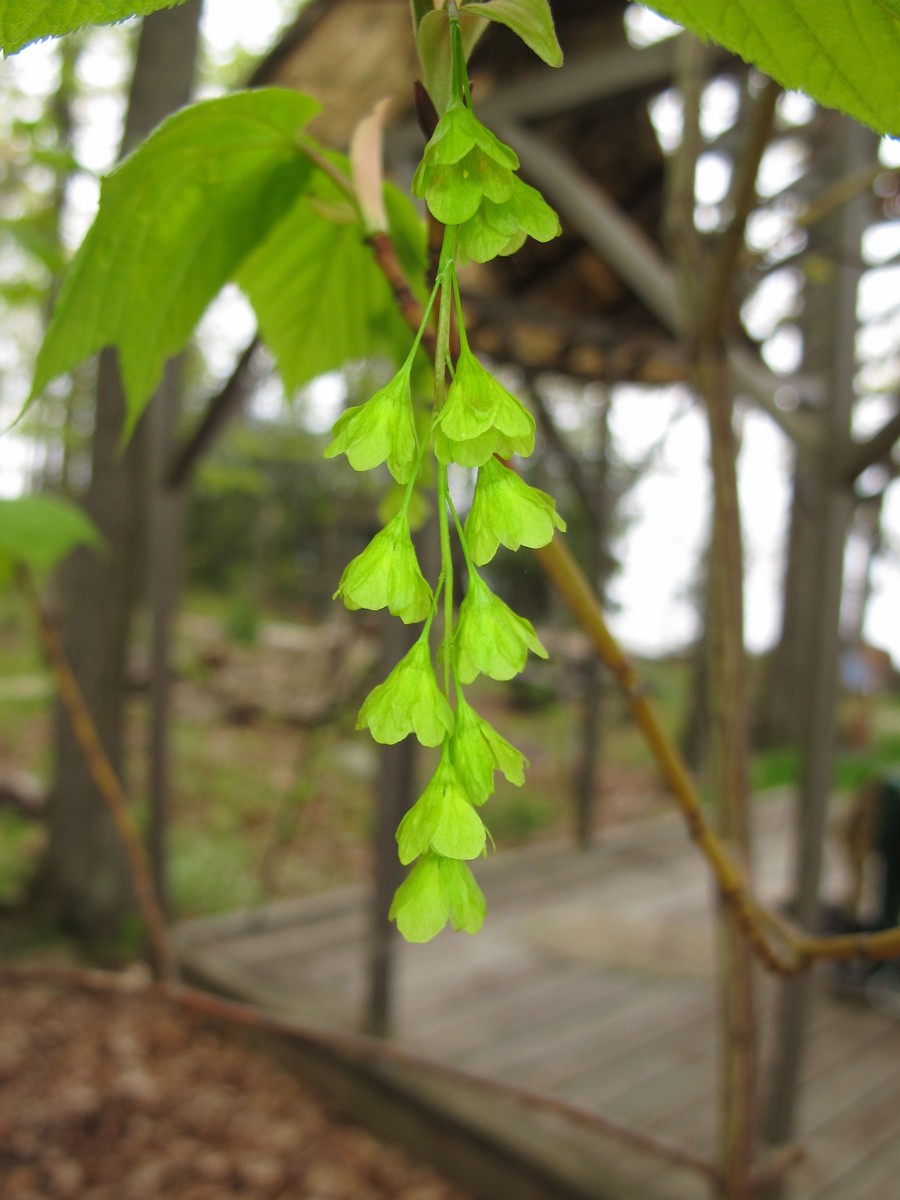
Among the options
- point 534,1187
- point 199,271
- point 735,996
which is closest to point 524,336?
point 534,1187

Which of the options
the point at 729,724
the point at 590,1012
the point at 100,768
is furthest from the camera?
the point at 590,1012

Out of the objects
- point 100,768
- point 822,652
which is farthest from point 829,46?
point 822,652

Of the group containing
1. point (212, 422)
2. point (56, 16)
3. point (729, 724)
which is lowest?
point (729, 724)

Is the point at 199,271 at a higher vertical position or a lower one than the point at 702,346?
Answer: lower

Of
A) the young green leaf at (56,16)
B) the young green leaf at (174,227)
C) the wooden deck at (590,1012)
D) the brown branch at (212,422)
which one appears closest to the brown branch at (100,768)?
the brown branch at (212,422)

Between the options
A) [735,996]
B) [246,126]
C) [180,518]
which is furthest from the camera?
[180,518]

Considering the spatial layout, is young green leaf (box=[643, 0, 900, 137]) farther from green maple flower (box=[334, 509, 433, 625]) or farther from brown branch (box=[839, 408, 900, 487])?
brown branch (box=[839, 408, 900, 487])

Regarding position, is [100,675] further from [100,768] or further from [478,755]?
[478,755]

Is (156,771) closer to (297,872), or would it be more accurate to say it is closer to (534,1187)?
(534,1187)
